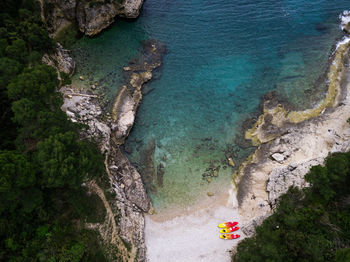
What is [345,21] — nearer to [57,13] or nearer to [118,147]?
[118,147]

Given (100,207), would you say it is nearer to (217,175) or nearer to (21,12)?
(217,175)

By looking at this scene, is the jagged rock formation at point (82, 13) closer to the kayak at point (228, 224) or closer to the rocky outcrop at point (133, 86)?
the rocky outcrop at point (133, 86)

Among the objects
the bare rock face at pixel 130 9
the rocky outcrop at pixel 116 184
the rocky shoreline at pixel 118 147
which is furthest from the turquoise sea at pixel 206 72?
the rocky outcrop at pixel 116 184

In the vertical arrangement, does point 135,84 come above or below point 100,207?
above

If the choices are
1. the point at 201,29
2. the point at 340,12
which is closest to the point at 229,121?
the point at 201,29

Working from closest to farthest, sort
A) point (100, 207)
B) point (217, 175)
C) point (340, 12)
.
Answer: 1. point (100, 207)
2. point (217, 175)
3. point (340, 12)

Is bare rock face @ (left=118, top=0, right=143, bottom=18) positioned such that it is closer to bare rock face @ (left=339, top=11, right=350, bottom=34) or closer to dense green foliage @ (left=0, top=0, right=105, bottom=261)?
dense green foliage @ (left=0, top=0, right=105, bottom=261)

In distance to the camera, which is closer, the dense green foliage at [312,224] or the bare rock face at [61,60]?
the dense green foliage at [312,224]

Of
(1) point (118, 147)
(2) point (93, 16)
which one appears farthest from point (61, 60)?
(1) point (118, 147)
